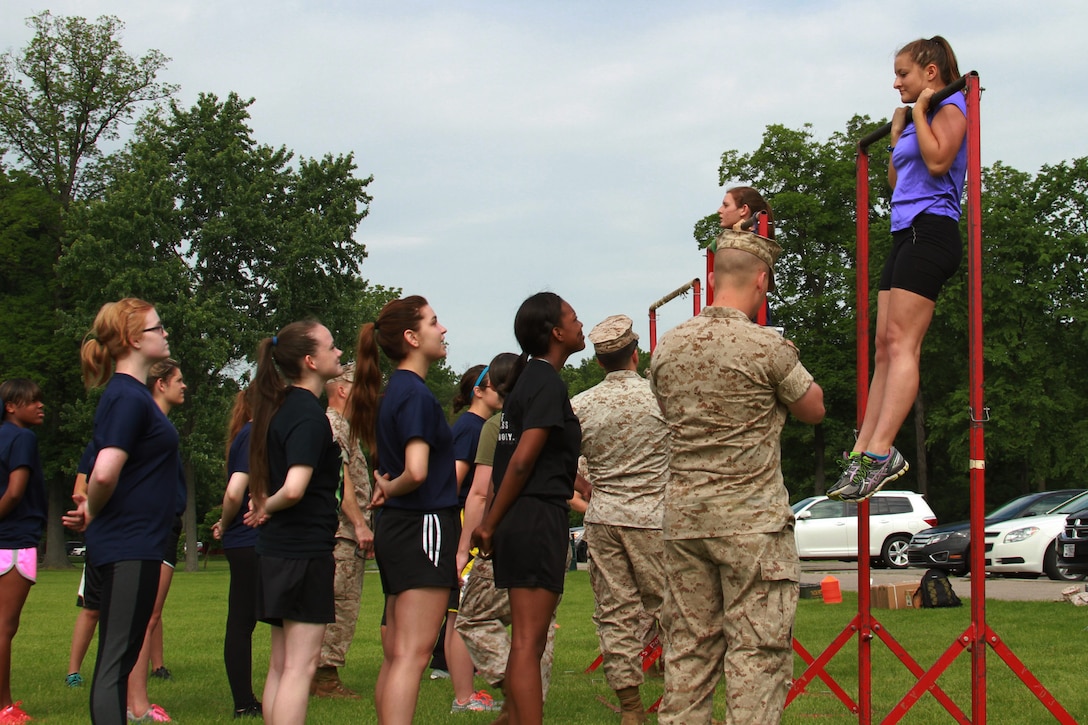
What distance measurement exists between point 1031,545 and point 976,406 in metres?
13.8

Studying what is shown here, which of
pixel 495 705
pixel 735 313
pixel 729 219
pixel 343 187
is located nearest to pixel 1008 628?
pixel 495 705

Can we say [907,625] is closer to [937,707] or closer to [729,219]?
[937,707]

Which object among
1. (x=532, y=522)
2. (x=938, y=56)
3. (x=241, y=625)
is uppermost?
(x=938, y=56)

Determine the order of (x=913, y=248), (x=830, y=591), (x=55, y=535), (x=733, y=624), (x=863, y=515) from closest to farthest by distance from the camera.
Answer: (x=733, y=624) < (x=913, y=248) < (x=863, y=515) < (x=830, y=591) < (x=55, y=535)

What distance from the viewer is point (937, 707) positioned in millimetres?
7031

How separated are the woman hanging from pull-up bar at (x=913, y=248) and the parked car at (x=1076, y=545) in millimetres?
9907

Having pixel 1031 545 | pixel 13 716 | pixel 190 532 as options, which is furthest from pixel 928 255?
pixel 190 532

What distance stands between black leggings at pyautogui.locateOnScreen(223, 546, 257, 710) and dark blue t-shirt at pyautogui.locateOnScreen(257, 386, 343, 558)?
2.11 m

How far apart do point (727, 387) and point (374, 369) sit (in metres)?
1.85

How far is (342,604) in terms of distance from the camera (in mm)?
7992

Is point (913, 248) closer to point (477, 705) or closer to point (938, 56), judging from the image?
point (938, 56)

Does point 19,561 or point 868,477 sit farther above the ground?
point 868,477

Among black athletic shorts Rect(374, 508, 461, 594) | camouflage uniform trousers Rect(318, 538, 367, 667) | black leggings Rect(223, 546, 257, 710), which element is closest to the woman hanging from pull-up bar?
Answer: black athletic shorts Rect(374, 508, 461, 594)

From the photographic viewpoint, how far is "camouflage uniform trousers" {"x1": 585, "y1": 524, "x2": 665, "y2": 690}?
21.9ft
